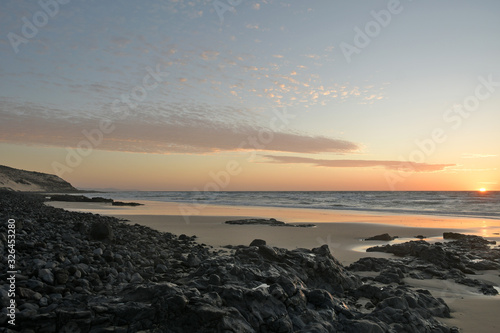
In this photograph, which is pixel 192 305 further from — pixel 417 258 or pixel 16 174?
pixel 16 174

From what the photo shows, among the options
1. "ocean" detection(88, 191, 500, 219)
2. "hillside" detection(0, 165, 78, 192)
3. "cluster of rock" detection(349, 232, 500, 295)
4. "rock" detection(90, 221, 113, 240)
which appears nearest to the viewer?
"cluster of rock" detection(349, 232, 500, 295)

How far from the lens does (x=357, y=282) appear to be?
7.47 meters

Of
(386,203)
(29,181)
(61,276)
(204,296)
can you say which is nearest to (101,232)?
(61,276)

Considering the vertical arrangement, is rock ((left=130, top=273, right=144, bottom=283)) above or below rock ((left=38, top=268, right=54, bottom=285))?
below

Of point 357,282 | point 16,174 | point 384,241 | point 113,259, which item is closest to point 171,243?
point 113,259

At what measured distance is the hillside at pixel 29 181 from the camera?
101m

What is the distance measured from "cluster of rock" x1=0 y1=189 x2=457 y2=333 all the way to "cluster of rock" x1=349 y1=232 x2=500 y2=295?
1985 mm

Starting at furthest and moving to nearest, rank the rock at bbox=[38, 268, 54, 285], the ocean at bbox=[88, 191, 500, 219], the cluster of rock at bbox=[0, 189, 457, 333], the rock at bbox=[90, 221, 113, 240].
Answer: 1. the ocean at bbox=[88, 191, 500, 219]
2. the rock at bbox=[90, 221, 113, 240]
3. the rock at bbox=[38, 268, 54, 285]
4. the cluster of rock at bbox=[0, 189, 457, 333]

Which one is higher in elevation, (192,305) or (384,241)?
(192,305)

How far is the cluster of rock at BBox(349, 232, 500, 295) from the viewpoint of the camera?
8.38 metres

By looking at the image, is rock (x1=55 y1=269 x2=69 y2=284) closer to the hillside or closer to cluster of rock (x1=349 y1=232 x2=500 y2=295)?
cluster of rock (x1=349 y1=232 x2=500 y2=295)

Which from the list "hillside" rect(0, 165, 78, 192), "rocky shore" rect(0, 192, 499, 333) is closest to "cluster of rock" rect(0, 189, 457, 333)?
"rocky shore" rect(0, 192, 499, 333)

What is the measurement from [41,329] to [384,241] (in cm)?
1472

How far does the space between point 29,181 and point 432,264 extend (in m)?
132
